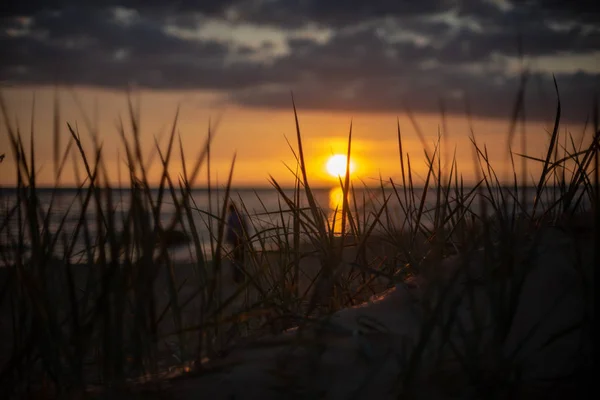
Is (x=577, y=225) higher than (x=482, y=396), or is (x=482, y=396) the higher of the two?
(x=577, y=225)

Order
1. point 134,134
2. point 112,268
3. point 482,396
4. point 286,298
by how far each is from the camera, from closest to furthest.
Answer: point 482,396
point 112,268
point 134,134
point 286,298

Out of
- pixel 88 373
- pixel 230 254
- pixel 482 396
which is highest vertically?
pixel 230 254

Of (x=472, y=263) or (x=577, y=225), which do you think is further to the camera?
(x=577, y=225)

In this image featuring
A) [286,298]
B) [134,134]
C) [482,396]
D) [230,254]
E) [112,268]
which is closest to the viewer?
[482,396]

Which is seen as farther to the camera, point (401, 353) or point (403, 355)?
point (401, 353)

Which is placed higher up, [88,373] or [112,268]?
[112,268]

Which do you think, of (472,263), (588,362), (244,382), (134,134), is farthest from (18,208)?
(588,362)

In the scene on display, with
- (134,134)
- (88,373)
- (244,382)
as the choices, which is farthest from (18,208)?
(244,382)

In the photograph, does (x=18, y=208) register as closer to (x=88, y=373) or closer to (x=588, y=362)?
(x=88, y=373)

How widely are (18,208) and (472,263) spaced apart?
3.31 ft

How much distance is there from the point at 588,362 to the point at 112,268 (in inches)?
33.3

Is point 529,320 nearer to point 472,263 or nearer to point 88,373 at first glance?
point 472,263

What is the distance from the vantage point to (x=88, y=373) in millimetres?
1465

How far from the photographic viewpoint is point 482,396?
928 millimetres
